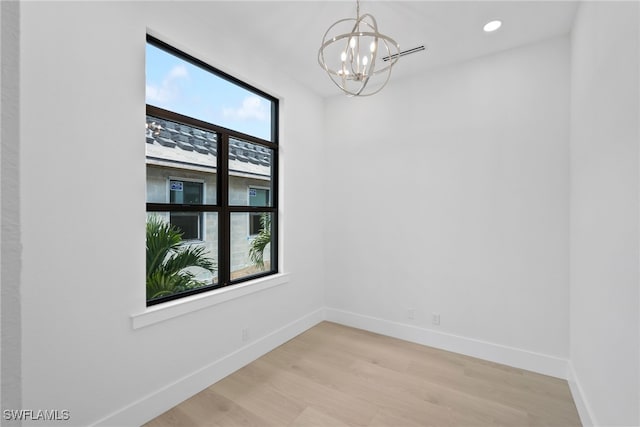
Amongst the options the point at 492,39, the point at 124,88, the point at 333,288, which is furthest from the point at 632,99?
the point at 333,288

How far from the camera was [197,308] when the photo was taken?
2.25 meters

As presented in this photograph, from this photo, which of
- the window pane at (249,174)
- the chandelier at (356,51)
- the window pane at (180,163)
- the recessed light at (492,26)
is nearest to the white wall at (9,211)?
the chandelier at (356,51)

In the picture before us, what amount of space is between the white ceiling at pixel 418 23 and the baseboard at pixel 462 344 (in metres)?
2.70

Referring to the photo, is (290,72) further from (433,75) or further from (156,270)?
(156,270)

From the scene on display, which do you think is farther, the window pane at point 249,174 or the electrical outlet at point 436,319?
the electrical outlet at point 436,319

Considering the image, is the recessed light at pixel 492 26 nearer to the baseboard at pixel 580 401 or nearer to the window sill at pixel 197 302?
the baseboard at pixel 580 401

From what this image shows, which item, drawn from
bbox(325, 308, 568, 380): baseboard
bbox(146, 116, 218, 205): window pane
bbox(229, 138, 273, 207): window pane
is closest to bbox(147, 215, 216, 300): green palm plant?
bbox(146, 116, 218, 205): window pane

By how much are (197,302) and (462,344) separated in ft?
8.05

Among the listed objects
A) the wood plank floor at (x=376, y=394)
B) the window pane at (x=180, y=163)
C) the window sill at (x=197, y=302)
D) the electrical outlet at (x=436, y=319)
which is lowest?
the wood plank floor at (x=376, y=394)

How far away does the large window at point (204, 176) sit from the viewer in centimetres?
213

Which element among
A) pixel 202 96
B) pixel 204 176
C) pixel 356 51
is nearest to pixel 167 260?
pixel 204 176

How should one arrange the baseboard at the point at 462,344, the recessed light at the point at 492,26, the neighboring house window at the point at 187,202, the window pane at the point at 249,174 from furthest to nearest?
the window pane at the point at 249,174 → the baseboard at the point at 462,344 → the recessed light at the point at 492,26 → the neighboring house window at the point at 187,202

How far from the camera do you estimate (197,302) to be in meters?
2.25

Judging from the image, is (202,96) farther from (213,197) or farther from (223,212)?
(223,212)
